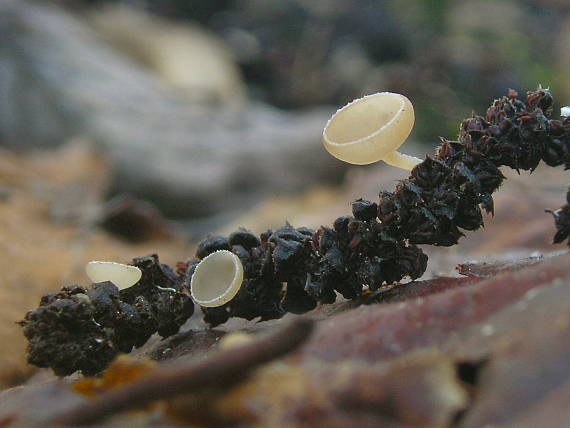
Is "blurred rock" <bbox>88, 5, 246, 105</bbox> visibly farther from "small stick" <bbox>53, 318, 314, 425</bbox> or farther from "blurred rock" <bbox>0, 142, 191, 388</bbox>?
"small stick" <bbox>53, 318, 314, 425</bbox>

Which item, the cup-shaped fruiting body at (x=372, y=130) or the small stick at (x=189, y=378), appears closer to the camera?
the small stick at (x=189, y=378)

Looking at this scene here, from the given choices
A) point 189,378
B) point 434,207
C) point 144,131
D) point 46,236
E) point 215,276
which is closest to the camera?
point 189,378

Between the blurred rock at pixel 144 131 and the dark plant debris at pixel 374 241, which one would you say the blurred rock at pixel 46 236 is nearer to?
the blurred rock at pixel 144 131

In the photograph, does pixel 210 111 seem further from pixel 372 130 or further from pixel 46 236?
pixel 372 130

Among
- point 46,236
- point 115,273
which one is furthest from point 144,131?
point 115,273

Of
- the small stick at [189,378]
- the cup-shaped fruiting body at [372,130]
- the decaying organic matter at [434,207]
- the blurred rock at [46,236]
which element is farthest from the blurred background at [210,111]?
the small stick at [189,378]

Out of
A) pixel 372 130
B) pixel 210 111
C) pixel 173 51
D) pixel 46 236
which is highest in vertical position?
pixel 173 51

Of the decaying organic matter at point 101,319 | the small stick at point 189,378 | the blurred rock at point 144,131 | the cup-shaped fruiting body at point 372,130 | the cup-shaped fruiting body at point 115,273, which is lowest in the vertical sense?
the small stick at point 189,378
